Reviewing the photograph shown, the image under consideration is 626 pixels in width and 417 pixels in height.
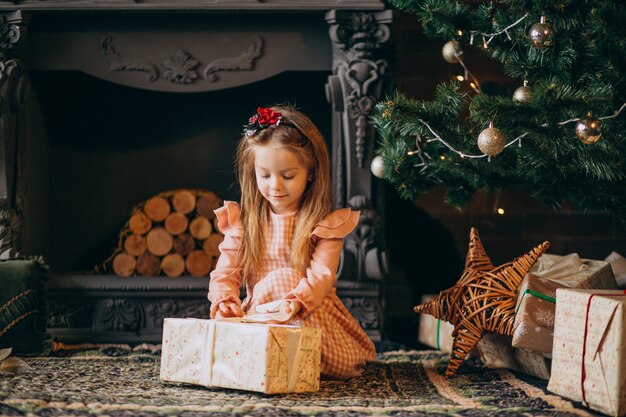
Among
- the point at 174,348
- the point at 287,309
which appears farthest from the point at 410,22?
the point at 174,348

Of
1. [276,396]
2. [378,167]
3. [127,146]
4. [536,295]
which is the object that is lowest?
[276,396]

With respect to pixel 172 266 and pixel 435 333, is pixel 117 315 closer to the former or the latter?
pixel 172 266

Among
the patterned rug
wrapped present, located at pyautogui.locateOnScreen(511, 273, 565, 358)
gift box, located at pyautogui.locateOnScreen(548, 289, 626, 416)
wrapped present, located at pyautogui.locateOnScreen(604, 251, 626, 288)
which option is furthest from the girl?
wrapped present, located at pyautogui.locateOnScreen(604, 251, 626, 288)

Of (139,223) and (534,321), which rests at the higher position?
(139,223)

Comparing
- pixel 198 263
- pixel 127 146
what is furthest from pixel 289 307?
pixel 127 146

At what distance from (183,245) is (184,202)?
15cm

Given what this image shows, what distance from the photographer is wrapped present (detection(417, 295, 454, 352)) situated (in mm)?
2337

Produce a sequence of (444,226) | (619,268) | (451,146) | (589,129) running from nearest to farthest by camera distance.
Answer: (589,129), (451,146), (619,268), (444,226)

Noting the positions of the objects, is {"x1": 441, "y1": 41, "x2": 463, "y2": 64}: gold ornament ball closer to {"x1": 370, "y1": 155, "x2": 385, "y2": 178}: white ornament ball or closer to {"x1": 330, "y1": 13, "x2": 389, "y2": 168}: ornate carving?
{"x1": 330, "y1": 13, "x2": 389, "y2": 168}: ornate carving

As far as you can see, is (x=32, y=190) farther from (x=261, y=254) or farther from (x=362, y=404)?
(x=362, y=404)

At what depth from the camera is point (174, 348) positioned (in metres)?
1.77

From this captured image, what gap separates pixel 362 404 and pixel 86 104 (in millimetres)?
1723

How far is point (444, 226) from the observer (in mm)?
2873

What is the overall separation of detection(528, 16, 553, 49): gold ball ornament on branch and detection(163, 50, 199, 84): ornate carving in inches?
41.9
